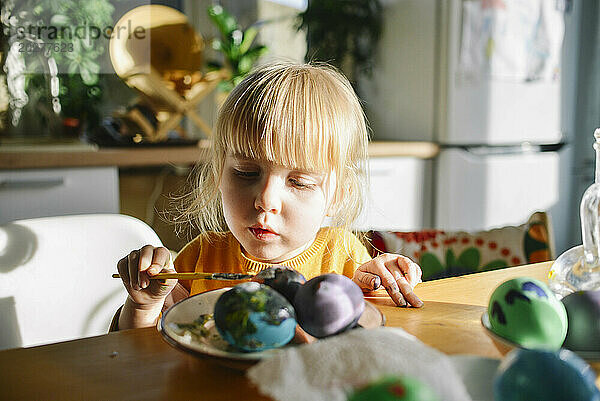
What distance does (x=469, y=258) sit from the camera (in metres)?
1.33

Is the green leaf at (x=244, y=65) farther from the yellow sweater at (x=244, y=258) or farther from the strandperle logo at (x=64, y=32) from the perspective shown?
the yellow sweater at (x=244, y=258)

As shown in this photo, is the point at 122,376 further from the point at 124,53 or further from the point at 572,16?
the point at 572,16

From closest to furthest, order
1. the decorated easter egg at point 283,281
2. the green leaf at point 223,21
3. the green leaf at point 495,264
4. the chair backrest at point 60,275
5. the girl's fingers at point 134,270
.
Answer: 1. the decorated easter egg at point 283,281
2. the girl's fingers at point 134,270
3. the chair backrest at point 60,275
4. the green leaf at point 495,264
5. the green leaf at point 223,21

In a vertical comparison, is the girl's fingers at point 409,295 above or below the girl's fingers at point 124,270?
below

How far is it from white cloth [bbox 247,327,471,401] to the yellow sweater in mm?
622

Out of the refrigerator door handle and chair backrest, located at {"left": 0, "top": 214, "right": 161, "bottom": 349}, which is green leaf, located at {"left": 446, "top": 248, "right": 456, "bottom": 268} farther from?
the refrigerator door handle

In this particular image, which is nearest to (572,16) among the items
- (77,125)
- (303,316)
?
(77,125)

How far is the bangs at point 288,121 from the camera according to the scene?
91cm

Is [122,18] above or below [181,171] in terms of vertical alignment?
above

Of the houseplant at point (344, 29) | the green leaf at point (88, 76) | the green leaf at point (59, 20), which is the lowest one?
the green leaf at point (88, 76)

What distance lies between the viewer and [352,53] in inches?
116

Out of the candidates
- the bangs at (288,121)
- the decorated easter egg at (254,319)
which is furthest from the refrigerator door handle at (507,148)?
the decorated easter egg at (254,319)

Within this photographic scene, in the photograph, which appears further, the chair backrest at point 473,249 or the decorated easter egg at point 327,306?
the chair backrest at point 473,249

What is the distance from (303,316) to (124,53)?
213 centimetres
